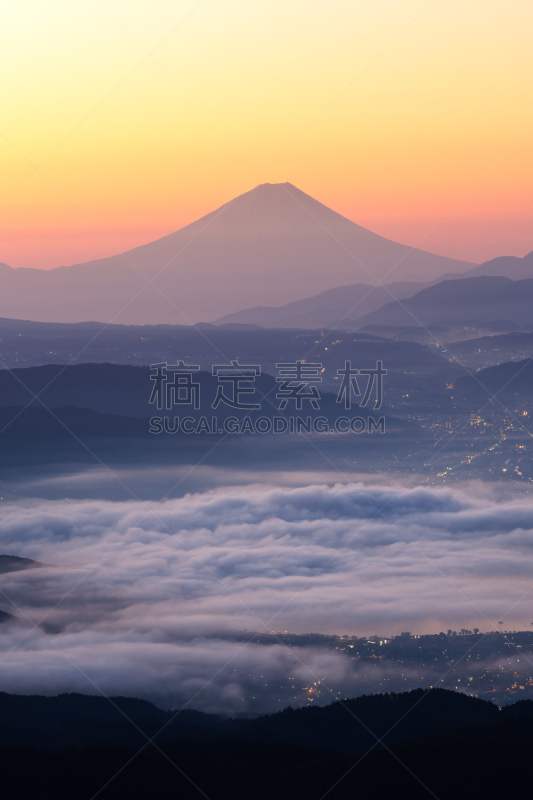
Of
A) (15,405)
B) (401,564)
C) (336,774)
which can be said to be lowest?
(336,774)

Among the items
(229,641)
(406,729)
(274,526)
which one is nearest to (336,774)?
(406,729)

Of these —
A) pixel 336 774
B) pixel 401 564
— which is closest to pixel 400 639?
pixel 401 564

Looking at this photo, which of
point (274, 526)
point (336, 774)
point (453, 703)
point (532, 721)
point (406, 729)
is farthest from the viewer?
point (274, 526)

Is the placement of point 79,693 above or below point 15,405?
below

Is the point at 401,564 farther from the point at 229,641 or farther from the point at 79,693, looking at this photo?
the point at 79,693

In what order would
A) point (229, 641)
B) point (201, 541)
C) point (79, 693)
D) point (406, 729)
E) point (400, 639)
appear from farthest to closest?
1. point (201, 541)
2. point (229, 641)
3. point (400, 639)
4. point (79, 693)
5. point (406, 729)

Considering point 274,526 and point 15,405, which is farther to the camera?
point 15,405
